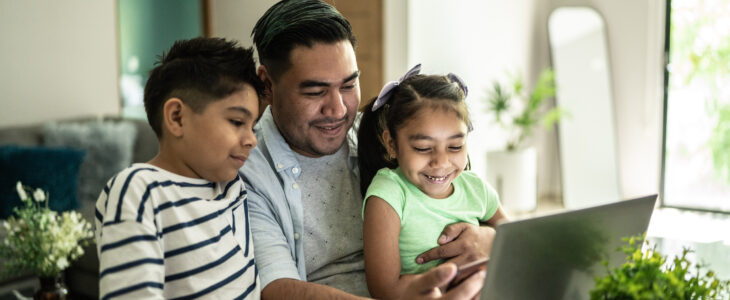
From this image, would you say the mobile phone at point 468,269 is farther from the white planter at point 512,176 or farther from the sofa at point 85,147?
the white planter at point 512,176

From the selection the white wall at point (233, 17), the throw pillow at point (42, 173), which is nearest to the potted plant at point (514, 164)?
the white wall at point (233, 17)

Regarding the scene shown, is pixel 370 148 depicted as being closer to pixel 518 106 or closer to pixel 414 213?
pixel 414 213

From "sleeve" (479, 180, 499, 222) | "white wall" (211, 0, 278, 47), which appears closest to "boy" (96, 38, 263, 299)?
"sleeve" (479, 180, 499, 222)

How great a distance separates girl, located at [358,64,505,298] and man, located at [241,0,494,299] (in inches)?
2.3

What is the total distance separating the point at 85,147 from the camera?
3.90m

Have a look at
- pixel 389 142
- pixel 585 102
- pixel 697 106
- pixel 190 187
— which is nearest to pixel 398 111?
pixel 389 142

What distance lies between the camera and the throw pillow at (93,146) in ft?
12.7

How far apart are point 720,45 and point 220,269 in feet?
17.6

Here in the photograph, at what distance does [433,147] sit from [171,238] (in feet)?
1.95

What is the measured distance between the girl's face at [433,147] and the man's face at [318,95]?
0.18 m

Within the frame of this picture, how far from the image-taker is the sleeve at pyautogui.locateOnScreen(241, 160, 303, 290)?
4.69 feet

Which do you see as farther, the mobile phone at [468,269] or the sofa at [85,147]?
the sofa at [85,147]

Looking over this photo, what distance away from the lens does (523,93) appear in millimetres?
6305

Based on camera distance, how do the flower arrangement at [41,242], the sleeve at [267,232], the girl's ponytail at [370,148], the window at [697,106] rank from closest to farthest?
the sleeve at [267,232]
the girl's ponytail at [370,148]
the flower arrangement at [41,242]
the window at [697,106]
